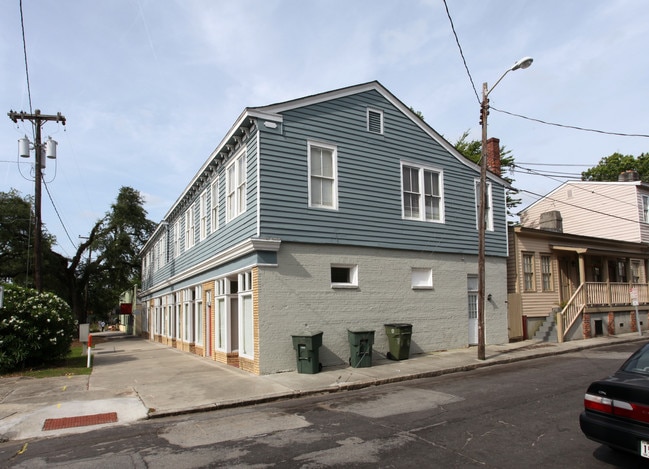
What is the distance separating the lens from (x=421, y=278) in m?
16.0

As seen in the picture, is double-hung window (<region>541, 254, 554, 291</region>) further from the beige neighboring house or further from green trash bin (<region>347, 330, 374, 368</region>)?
green trash bin (<region>347, 330, 374, 368</region>)

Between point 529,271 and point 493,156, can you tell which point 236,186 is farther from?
point 529,271

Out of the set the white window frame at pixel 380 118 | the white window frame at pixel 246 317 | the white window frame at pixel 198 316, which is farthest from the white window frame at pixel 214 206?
the white window frame at pixel 380 118

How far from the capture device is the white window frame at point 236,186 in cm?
1422

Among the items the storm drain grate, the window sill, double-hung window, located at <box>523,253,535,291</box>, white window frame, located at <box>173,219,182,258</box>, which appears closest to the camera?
the storm drain grate

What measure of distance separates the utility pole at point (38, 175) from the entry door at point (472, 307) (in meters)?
16.7

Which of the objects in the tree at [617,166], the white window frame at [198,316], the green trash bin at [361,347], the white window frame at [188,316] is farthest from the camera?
the tree at [617,166]

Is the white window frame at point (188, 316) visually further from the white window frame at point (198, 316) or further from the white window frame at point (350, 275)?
the white window frame at point (350, 275)

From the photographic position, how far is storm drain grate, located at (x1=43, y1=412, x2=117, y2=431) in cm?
809

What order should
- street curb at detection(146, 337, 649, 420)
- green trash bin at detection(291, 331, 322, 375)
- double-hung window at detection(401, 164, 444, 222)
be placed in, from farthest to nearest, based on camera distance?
double-hung window at detection(401, 164, 444, 222) < green trash bin at detection(291, 331, 322, 375) < street curb at detection(146, 337, 649, 420)

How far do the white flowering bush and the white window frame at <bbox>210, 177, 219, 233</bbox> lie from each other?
554 centimetres

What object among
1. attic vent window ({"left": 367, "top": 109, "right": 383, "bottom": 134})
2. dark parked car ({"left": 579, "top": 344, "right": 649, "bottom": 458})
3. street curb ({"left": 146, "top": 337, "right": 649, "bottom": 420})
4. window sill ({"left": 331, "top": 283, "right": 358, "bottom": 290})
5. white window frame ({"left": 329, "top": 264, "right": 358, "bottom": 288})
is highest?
attic vent window ({"left": 367, "top": 109, "right": 383, "bottom": 134})

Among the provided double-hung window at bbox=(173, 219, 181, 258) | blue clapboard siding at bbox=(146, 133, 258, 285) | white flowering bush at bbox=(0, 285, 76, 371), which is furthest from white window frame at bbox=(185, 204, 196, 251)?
white flowering bush at bbox=(0, 285, 76, 371)

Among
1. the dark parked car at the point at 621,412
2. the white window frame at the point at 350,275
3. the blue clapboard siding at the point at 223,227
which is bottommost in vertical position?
the dark parked car at the point at 621,412
